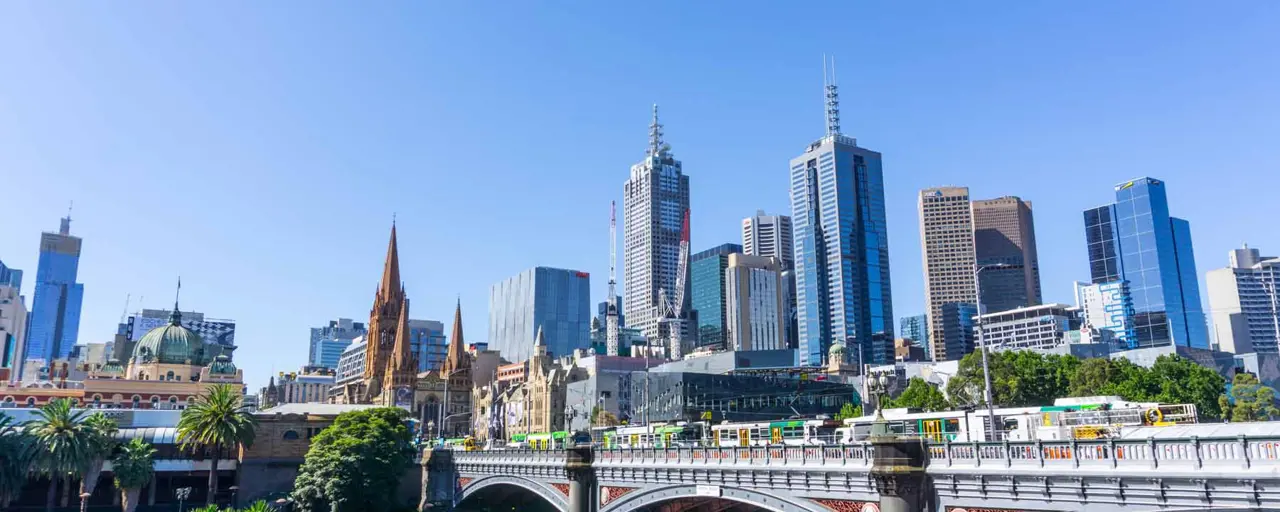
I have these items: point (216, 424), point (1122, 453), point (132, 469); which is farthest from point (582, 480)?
point (132, 469)

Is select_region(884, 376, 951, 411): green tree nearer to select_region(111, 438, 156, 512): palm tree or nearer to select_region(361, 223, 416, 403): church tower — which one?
select_region(111, 438, 156, 512): palm tree

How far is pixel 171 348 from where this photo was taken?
148500 mm

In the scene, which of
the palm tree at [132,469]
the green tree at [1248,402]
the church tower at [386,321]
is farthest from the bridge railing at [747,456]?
the church tower at [386,321]

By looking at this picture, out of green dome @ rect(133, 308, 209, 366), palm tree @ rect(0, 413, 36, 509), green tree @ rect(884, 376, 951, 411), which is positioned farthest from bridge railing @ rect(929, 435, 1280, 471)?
green dome @ rect(133, 308, 209, 366)

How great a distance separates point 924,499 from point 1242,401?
272 feet

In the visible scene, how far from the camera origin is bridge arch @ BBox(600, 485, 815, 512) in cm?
3772

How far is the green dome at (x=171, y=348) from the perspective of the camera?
483 feet

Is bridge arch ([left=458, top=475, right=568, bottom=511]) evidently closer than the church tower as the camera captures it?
Yes

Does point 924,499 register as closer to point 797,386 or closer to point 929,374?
point 797,386

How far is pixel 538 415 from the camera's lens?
16325cm

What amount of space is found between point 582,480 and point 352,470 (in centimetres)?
3760

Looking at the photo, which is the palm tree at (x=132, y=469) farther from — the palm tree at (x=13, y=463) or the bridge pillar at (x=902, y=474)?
the bridge pillar at (x=902, y=474)

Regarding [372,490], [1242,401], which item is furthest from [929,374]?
[372,490]

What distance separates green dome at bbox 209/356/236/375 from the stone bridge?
11566 cm
